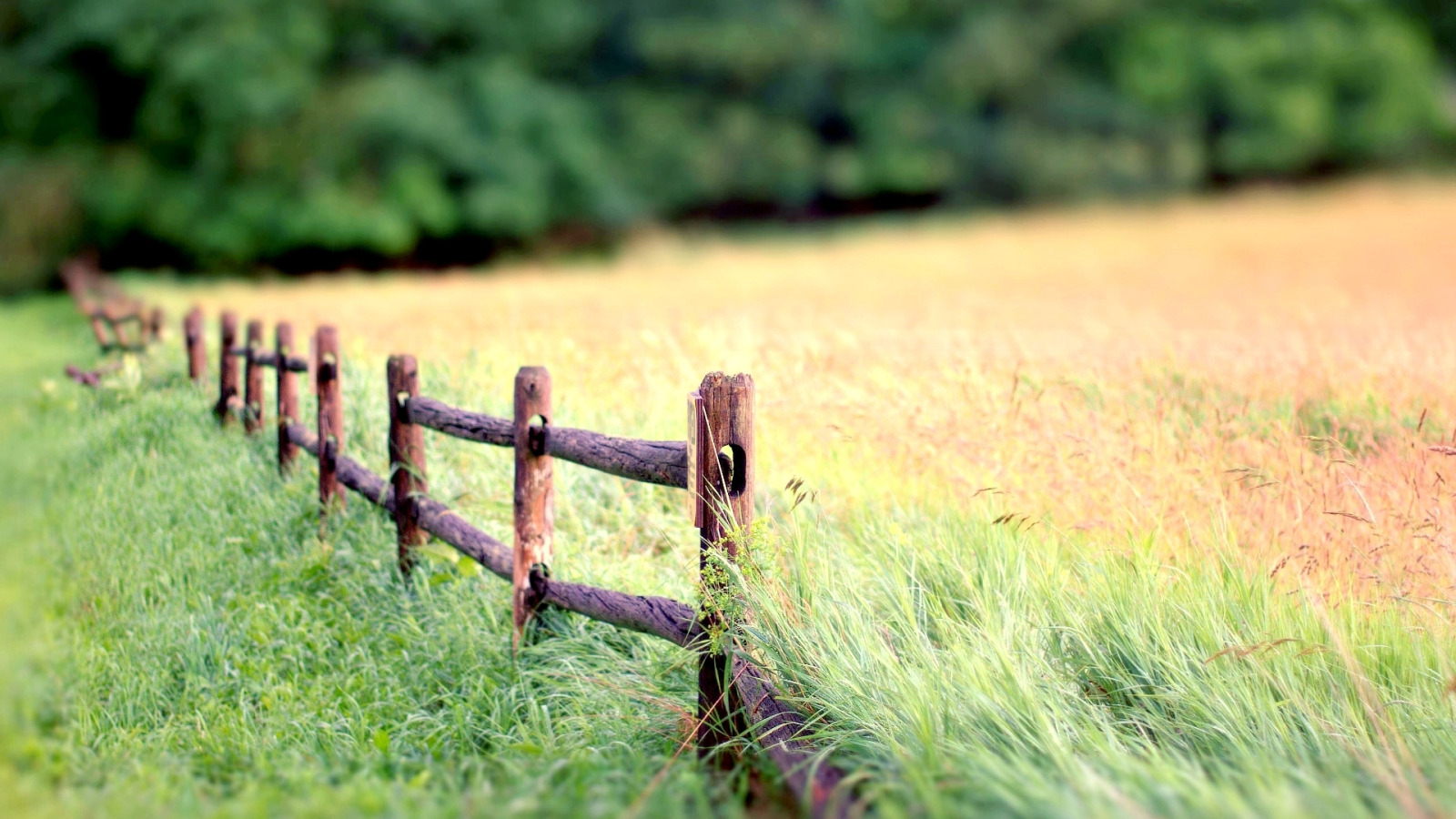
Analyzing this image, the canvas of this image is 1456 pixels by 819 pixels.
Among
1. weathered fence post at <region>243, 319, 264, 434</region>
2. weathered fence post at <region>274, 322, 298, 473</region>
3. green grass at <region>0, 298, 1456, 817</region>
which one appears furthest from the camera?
weathered fence post at <region>243, 319, 264, 434</region>

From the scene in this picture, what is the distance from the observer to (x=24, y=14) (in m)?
23.0

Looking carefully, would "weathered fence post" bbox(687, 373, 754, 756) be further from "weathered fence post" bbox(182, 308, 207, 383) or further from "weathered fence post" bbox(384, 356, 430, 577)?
"weathered fence post" bbox(182, 308, 207, 383)

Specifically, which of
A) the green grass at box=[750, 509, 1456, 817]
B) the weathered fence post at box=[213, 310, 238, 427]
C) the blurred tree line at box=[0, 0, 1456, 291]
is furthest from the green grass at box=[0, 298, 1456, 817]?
the blurred tree line at box=[0, 0, 1456, 291]

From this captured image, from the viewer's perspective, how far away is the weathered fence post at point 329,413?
244 inches

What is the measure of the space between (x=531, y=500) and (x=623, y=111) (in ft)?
68.2

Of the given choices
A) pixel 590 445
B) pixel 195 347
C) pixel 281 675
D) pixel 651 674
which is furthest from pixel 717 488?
pixel 195 347

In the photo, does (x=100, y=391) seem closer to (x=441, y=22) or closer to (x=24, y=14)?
(x=441, y=22)

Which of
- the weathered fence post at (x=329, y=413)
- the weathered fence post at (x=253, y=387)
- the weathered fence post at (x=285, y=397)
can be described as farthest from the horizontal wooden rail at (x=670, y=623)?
the weathered fence post at (x=253, y=387)

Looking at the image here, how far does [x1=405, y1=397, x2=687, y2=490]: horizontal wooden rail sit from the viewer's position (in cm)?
376

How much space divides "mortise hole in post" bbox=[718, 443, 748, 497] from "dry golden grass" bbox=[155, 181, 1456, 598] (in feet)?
3.70

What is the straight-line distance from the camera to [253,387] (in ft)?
25.9

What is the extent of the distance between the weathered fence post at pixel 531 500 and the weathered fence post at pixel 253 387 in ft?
12.9

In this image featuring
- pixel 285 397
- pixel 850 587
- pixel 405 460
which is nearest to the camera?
pixel 850 587

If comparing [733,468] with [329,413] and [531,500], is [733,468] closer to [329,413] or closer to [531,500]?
[531,500]
